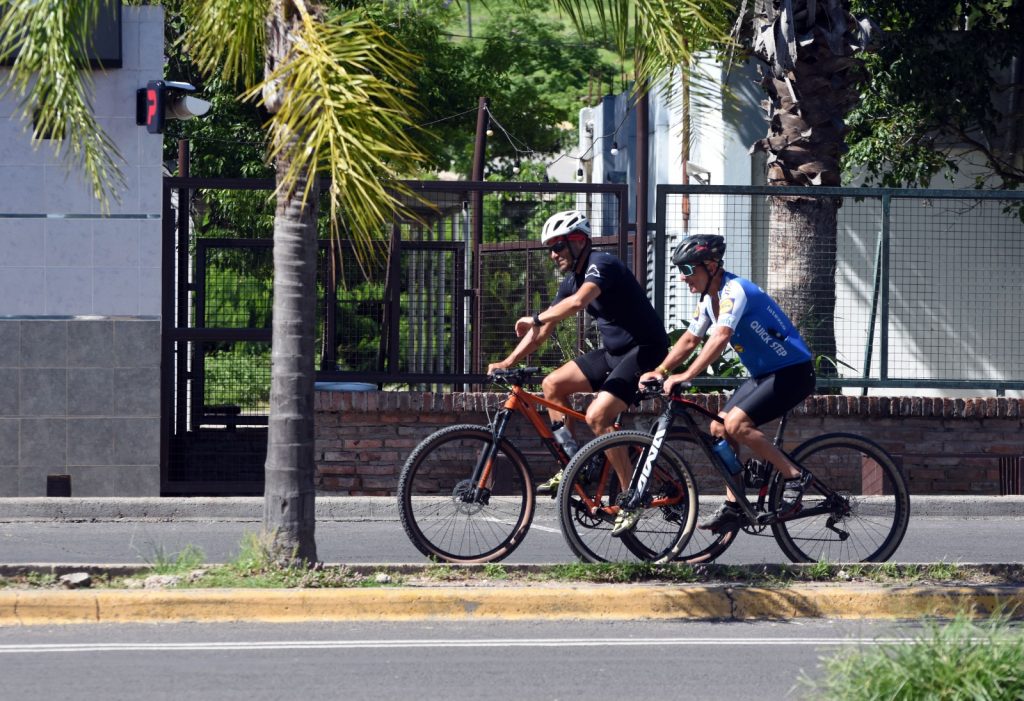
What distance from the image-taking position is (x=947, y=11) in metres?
15.5

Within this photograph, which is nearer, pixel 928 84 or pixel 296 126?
pixel 296 126

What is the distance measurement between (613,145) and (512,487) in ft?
52.4

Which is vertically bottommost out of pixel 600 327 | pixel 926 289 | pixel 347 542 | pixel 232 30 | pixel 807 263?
pixel 347 542

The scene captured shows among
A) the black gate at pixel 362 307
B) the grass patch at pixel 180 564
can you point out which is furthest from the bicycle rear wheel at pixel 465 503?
the black gate at pixel 362 307

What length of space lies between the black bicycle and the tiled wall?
15.6ft

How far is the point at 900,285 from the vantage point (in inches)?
513

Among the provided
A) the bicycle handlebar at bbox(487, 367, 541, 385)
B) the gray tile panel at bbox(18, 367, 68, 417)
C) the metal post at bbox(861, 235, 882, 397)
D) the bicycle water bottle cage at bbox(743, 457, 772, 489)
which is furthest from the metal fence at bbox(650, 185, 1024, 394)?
the gray tile panel at bbox(18, 367, 68, 417)

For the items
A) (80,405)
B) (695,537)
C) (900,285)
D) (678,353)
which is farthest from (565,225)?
(900,285)

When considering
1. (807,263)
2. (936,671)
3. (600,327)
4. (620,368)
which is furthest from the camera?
(807,263)

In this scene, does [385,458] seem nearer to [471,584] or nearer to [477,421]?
[477,421]

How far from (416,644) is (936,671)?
102 inches

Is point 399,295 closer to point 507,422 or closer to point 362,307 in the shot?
point 362,307

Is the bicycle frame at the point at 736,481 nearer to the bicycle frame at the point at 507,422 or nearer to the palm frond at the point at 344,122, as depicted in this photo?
the bicycle frame at the point at 507,422

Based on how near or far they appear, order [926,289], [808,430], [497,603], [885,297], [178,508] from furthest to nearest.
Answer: [926,289]
[885,297]
[808,430]
[178,508]
[497,603]
